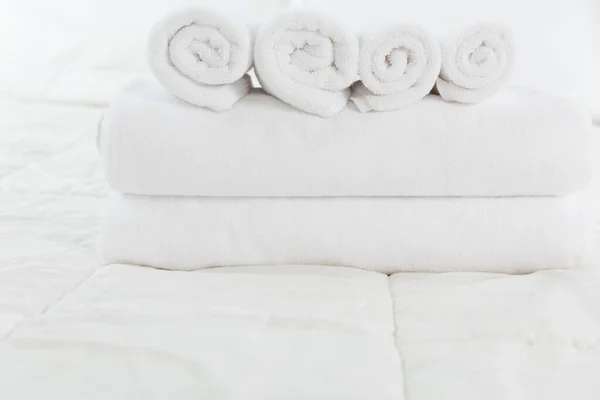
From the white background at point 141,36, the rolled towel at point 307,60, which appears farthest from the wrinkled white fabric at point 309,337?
the white background at point 141,36

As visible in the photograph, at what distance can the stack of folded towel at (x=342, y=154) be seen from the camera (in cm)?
76

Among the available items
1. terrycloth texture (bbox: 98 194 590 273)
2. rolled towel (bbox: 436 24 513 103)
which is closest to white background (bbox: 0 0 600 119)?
rolled towel (bbox: 436 24 513 103)

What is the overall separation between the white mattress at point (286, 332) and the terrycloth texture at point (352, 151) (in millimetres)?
98

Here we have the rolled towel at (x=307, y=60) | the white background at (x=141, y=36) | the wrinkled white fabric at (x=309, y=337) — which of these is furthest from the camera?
the white background at (x=141, y=36)

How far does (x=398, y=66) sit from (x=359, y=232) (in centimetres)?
18

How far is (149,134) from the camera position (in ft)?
2.56

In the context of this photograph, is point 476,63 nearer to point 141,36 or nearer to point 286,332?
point 286,332

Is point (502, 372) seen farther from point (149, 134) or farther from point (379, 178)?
point (149, 134)

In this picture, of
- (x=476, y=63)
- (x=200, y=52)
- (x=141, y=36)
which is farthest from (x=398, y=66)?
(x=141, y=36)

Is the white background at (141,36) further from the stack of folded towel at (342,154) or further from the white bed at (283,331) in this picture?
the white bed at (283,331)

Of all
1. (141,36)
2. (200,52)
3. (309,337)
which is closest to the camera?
(309,337)

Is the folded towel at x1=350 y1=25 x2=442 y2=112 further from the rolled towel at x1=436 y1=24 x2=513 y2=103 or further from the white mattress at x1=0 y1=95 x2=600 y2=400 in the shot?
the white mattress at x1=0 y1=95 x2=600 y2=400

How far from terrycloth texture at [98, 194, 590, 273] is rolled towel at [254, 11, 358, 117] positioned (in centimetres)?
11

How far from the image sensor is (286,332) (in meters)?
0.65
